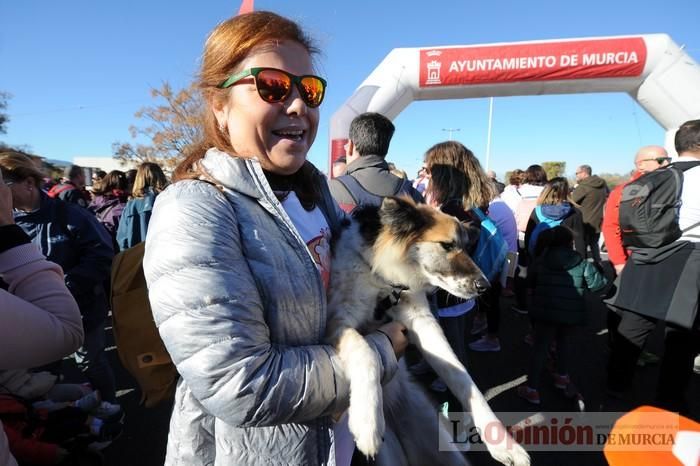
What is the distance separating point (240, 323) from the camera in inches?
34.5

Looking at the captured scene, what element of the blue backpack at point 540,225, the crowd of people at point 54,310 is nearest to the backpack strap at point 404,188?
the crowd of people at point 54,310

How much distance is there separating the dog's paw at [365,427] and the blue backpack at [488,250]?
225 centimetres

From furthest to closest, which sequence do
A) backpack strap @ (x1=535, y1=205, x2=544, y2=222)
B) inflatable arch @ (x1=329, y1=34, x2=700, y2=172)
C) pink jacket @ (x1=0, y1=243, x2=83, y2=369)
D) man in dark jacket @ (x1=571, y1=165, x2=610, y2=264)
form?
inflatable arch @ (x1=329, y1=34, x2=700, y2=172) < man in dark jacket @ (x1=571, y1=165, x2=610, y2=264) < backpack strap @ (x1=535, y1=205, x2=544, y2=222) < pink jacket @ (x1=0, y1=243, x2=83, y2=369)

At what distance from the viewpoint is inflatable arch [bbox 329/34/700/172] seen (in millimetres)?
8945

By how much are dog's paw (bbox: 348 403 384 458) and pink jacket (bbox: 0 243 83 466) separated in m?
1.01

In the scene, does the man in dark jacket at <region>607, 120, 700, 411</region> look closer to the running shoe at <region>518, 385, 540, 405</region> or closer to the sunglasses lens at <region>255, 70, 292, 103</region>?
the running shoe at <region>518, 385, 540, 405</region>

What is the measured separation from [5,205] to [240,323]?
1.05 meters

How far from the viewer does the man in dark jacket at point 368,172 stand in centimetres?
263

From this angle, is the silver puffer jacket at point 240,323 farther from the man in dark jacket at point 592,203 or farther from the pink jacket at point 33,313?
the man in dark jacket at point 592,203

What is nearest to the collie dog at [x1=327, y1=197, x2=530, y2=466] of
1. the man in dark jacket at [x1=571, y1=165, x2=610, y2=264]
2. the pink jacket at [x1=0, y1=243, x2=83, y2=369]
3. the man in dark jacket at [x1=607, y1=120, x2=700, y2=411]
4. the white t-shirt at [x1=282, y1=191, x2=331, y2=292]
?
the white t-shirt at [x1=282, y1=191, x2=331, y2=292]

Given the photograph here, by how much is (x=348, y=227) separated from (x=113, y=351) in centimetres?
467

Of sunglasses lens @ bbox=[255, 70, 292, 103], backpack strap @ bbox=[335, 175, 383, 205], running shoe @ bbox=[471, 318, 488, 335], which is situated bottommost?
running shoe @ bbox=[471, 318, 488, 335]

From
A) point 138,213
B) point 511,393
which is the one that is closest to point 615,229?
point 511,393

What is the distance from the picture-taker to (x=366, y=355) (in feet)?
3.97
